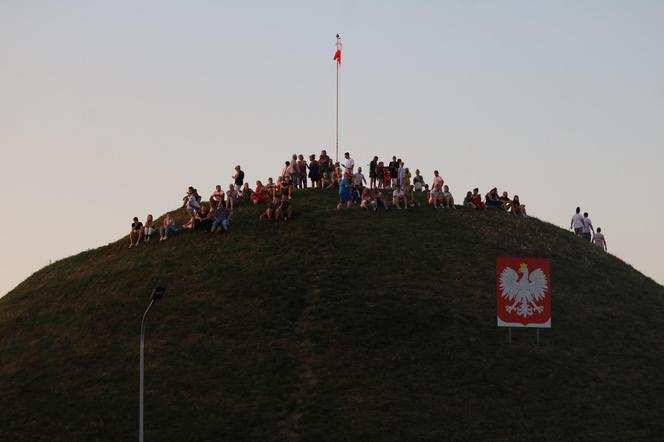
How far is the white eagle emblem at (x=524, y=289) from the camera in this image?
4906cm

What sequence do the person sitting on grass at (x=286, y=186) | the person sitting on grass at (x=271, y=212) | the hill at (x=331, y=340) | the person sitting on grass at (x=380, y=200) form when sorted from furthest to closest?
the person sitting on grass at (x=286, y=186)
the person sitting on grass at (x=380, y=200)
the person sitting on grass at (x=271, y=212)
the hill at (x=331, y=340)

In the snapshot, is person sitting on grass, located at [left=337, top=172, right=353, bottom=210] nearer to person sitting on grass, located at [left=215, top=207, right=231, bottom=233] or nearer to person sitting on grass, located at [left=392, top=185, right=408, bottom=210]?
person sitting on grass, located at [left=392, top=185, right=408, bottom=210]

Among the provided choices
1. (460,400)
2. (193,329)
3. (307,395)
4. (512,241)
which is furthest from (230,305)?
(512,241)

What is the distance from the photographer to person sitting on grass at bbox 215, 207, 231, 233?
59.6 meters

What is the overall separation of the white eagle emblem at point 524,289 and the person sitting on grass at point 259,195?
20.4 meters

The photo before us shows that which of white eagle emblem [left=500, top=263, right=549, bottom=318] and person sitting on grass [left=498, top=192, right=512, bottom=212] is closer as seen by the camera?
white eagle emblem [left=500, top=263, right=549, bottom=318]

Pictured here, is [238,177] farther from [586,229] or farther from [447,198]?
[586,229]

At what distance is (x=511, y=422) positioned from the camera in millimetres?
42500

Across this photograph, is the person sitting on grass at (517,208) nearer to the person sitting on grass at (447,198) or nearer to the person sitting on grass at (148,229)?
the person sitting on grass at (447,198)

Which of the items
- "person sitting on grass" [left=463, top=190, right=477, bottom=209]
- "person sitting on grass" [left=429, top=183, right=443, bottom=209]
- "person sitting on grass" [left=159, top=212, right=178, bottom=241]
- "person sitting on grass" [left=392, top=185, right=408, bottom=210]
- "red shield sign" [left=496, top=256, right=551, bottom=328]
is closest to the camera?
"red shield sign" [left=496, top=256, right=551, bottom=328]

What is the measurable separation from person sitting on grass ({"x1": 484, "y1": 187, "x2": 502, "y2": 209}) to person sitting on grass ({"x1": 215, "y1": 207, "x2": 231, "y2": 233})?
59.6 ft

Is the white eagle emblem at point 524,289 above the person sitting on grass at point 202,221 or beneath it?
beneath

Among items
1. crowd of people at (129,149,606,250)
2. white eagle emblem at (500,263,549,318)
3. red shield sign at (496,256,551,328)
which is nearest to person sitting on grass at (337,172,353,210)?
crowd of people at (129,149,606,250)

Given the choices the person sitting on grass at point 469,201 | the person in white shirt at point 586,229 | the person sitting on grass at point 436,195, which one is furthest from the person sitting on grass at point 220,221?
the person in white shirt at point 586,229
